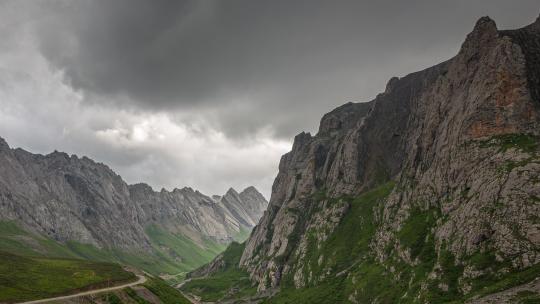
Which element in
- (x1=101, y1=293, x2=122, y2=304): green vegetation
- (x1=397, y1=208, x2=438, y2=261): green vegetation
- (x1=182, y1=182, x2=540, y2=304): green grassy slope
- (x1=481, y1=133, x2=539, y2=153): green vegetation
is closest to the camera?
(x1=182, y1=182, x2=540, y2=304): green grassy slope

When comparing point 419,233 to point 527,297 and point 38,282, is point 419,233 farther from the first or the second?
point 38,282

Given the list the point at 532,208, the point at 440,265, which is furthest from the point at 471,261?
the point at 532,208

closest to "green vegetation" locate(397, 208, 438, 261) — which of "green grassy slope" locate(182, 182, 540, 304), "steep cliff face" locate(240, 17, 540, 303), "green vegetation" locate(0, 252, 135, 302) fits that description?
"green grassy slope" locate(182, 182, 540, 304)

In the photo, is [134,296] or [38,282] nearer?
[134,296]

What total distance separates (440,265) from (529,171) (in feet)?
132

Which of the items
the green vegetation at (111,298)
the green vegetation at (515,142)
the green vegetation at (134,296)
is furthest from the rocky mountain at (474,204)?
the green vegetation at (111,298)

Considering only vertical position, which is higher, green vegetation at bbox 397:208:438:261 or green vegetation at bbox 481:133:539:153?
green vegetation at bbox 481:133:539:153

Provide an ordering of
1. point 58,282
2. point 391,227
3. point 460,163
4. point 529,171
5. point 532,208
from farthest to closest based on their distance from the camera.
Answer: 1. point 391,227
2. point 58,282
3. point 460,163
4. point 529,171
5. point 532,208

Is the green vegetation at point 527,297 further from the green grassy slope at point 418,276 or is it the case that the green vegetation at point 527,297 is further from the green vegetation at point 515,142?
the green vegetation at point 515,142

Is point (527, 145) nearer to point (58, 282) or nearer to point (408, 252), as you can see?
point (408, 252)

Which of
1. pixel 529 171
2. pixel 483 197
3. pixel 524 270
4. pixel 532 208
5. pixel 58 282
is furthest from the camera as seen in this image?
pixel 58 282

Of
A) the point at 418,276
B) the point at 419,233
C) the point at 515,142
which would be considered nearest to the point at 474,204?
the point at 515,142

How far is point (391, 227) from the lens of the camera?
191 metres

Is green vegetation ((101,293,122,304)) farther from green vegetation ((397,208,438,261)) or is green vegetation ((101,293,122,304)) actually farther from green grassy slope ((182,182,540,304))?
green vegetation ((397,208,438,261))
